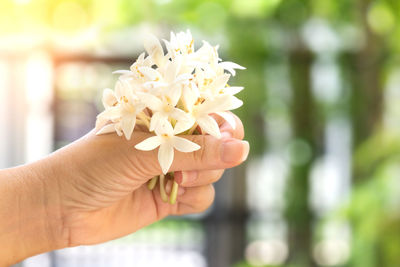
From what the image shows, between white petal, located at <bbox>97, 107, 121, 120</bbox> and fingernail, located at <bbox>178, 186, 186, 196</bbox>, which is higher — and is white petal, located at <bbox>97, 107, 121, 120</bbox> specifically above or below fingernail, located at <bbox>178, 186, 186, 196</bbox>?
above

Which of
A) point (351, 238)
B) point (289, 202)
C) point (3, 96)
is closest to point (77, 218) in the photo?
point (351, 238)

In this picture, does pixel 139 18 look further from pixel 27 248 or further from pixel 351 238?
pixel 27 248

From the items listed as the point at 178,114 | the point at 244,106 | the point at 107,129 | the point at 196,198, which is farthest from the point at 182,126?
the point at 244,106

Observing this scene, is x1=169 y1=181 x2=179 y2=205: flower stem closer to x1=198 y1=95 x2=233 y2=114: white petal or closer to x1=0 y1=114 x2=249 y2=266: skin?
x1=0 y1=114 x2=249 y2=266: skin

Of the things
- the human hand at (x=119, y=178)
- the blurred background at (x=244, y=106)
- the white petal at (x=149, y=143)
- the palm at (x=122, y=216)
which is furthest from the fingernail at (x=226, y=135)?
the blurred background at (x=244, y=106)

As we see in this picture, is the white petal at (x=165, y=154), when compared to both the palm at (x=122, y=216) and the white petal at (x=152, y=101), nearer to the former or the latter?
the white petal at (x=152, y=101)

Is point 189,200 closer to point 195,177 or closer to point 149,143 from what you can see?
point 195,177

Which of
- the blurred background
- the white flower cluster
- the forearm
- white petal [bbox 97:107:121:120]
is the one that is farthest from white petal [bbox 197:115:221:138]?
the blurred background

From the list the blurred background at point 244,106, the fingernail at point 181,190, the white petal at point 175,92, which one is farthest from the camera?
the blurred background at point 244,106
